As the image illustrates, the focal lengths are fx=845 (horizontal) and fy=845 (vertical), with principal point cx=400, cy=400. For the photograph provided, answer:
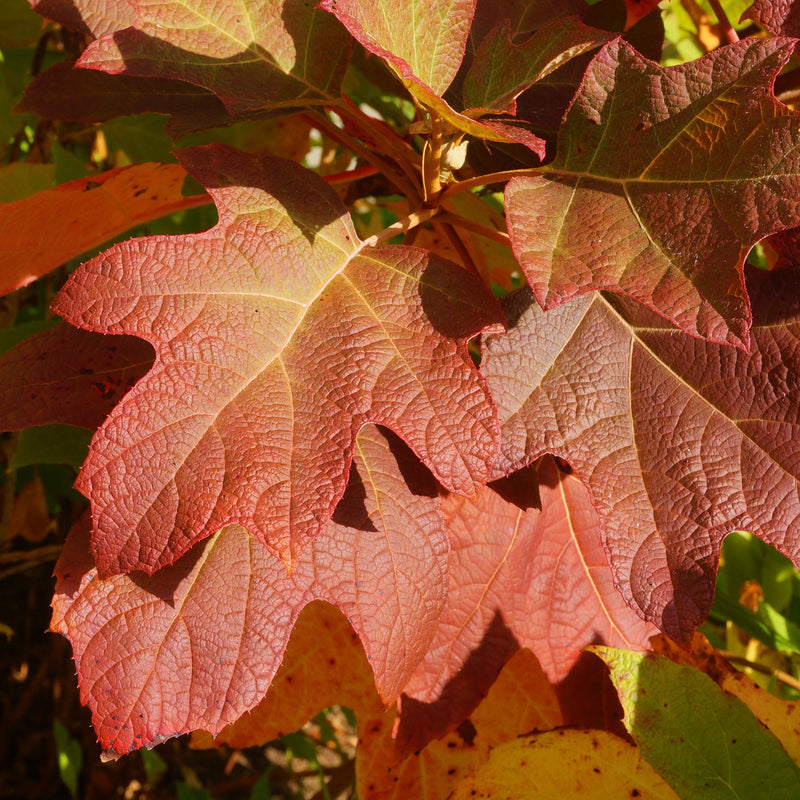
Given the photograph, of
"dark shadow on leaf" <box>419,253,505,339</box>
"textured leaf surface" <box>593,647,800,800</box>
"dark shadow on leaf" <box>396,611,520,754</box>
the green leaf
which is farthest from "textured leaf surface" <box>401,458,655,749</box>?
the green leaf

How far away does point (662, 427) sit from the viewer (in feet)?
2.93

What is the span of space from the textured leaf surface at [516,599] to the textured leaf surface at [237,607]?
0.44 feet

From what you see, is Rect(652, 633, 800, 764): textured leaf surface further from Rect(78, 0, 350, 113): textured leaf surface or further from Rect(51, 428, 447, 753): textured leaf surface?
Rect(78, 0, 350, 113): textured leaf surface

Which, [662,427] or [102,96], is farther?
[102,96]

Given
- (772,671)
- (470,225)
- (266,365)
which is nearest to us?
(266,365)

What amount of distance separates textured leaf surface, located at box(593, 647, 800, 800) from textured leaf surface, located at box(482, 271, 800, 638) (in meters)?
0.15

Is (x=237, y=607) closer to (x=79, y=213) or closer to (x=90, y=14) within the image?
(x=79, y=213)

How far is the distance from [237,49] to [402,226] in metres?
0.25

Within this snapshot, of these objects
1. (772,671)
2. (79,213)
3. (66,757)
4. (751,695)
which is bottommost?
(66,757)

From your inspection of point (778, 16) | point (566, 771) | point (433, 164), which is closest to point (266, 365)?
point (433, 164)

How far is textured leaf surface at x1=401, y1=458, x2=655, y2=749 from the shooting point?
1009mm

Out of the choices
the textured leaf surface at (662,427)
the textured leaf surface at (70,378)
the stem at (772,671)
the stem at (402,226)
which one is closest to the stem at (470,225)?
the stem at (402,226)

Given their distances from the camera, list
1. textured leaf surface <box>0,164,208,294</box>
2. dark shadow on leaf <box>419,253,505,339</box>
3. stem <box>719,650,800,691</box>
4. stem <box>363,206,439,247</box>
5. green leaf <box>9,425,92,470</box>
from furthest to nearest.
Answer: stem <box>719,650,800,691</box>, green leaf <box>9,425,92,470</box>, textured leaf surface <box>0,164,208,294</box>, stem <box>363,206,439,247</box>, dark shadow on leaf <box>419,253,505,339</box>

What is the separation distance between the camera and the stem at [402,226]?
913mm
